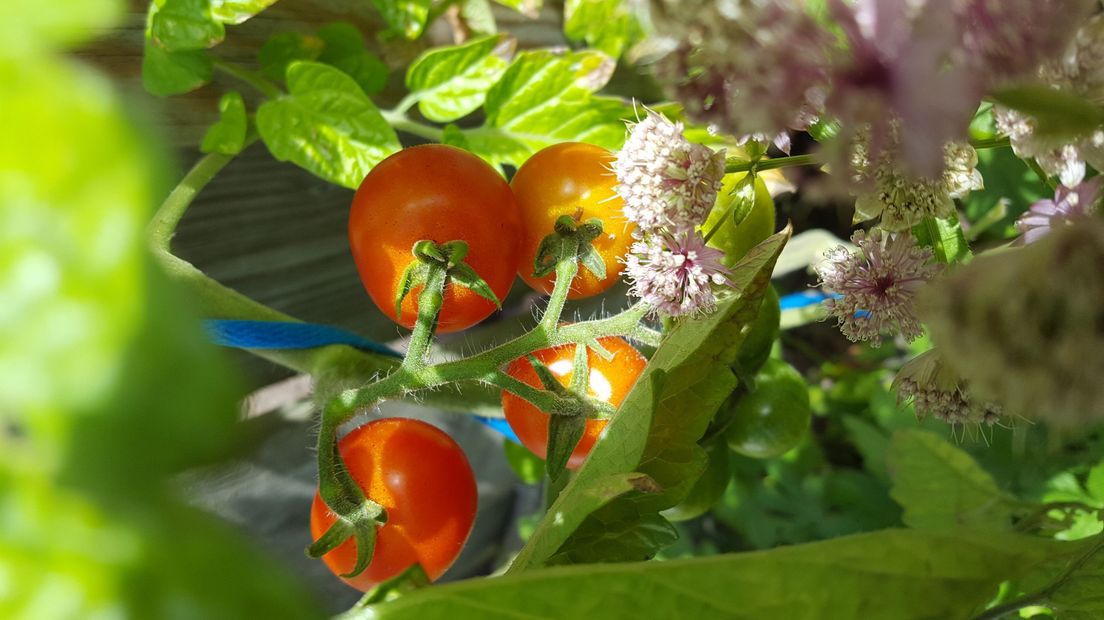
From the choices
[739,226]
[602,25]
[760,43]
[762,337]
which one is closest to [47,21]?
[760,43]

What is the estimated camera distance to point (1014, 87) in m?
0.21

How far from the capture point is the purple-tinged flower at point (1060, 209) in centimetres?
28

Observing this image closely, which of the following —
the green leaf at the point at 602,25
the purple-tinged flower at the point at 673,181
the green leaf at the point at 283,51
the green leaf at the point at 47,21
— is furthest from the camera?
the green leaf at the point at 602,25

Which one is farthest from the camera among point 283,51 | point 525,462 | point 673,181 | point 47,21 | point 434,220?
point 525,462

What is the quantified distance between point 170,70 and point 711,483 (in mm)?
496

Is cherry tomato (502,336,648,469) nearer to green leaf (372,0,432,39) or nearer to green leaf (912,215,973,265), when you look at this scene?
green leaf (912,215,973,265)

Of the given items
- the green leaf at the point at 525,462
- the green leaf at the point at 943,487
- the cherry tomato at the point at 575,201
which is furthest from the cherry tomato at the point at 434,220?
the green leaf at the point at 943,487

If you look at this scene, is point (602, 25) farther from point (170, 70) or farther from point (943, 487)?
point (943, 487)

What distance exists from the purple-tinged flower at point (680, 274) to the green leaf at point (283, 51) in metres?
0.41

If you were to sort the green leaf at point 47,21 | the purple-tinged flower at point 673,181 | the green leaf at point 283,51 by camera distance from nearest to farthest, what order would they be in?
the green leaf at point 47,21, the purple-tinged flower at point 673,181, the green leaf at point 283,51

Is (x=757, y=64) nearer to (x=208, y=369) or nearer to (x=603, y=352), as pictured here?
(x=208, y=369)

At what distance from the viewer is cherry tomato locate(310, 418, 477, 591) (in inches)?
20.7

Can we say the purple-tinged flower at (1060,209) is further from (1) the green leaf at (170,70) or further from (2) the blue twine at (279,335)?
(1) the green leaf at (170,70)

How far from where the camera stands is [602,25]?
0.83 metres
